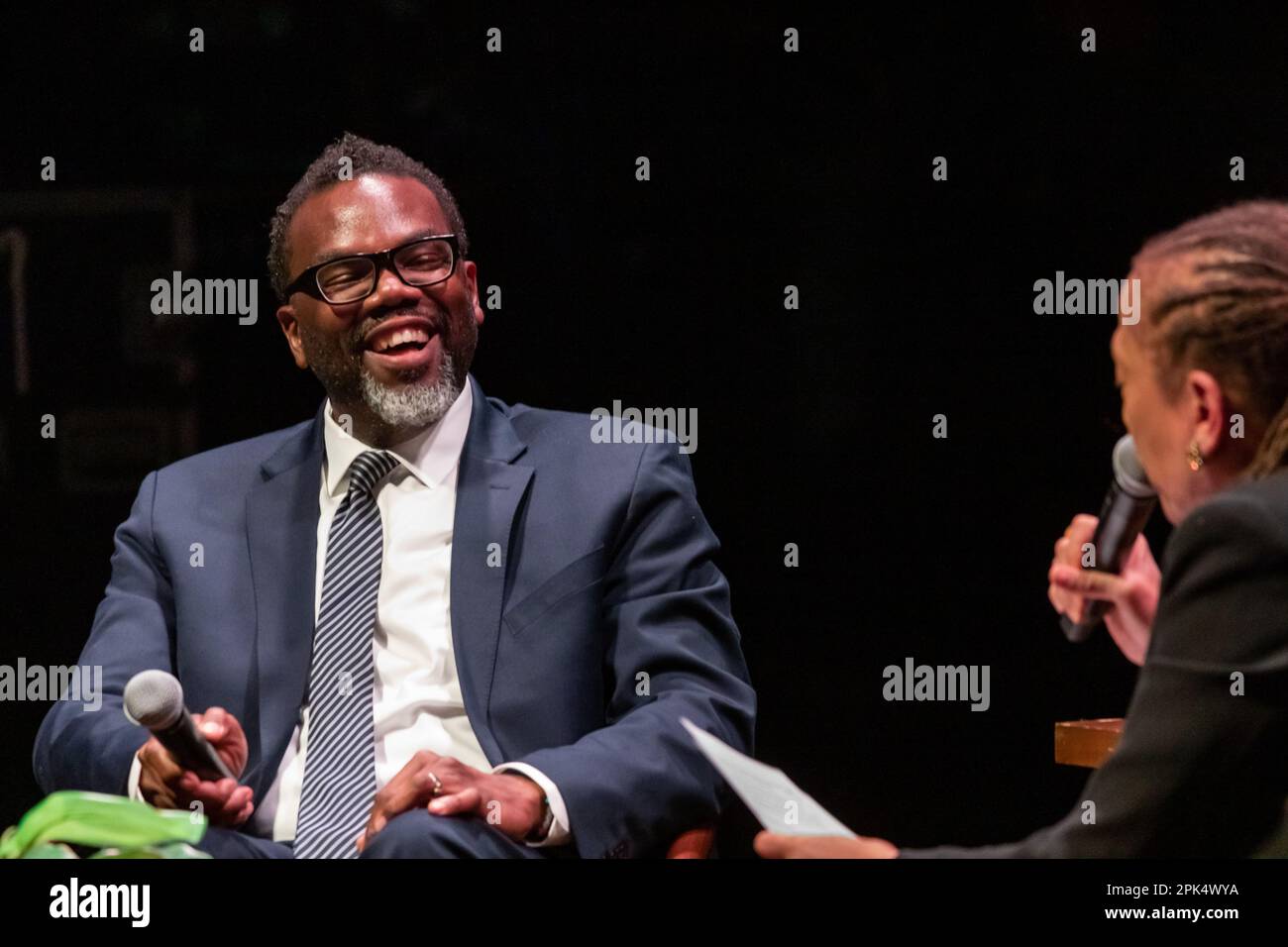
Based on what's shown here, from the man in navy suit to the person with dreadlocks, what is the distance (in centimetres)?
79

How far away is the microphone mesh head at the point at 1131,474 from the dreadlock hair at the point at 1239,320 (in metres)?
0.25

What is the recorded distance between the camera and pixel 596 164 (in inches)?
124

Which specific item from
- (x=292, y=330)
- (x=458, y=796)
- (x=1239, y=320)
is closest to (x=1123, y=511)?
(x=1239, y=320)

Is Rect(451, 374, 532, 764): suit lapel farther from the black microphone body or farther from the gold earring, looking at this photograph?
the gold earring

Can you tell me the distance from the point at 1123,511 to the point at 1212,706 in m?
0.54

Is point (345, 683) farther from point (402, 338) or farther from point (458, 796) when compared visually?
point (402, 338)

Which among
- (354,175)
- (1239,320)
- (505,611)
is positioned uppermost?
(354,175)

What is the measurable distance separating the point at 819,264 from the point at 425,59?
3.00ft

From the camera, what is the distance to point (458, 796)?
2297mm

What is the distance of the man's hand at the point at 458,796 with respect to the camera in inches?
91.0
